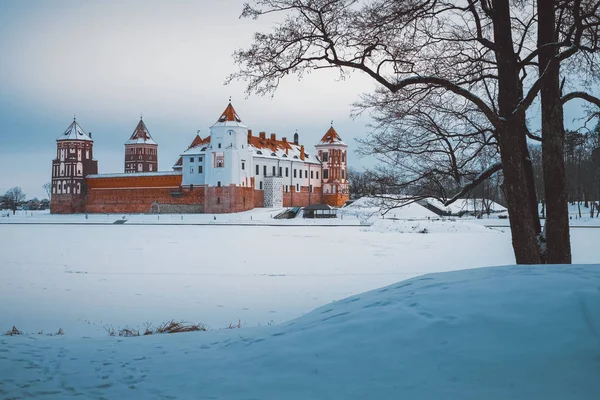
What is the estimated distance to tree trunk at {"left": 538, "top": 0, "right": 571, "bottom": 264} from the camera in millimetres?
7114

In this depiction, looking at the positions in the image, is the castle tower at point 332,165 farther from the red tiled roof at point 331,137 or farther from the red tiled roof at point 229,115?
the red tiled roof at point 229,115

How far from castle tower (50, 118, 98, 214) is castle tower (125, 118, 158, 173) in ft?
34.4

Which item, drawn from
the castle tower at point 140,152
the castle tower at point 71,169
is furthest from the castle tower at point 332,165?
the castle tower at point 71,169

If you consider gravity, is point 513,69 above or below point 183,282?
above

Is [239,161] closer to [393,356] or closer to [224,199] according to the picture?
[224,199]

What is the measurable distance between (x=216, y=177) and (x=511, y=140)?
196 feet

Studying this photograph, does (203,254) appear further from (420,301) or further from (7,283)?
(420,301)

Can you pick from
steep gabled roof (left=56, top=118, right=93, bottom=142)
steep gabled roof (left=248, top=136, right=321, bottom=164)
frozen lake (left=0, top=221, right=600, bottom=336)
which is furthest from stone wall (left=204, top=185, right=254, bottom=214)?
frozen lake (left=0, top=221, right=600, bottom=336)

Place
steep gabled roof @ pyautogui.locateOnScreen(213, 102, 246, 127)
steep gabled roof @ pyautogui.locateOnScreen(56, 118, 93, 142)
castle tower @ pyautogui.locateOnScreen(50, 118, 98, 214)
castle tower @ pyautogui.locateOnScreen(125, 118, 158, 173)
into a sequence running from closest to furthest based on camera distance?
steep gabled roof @ pyautogui.locateOnScreen(213, 102, 246, 127) < castle tower @ pyautogui.locateOnScreen(50, 118, 98, 214) < steep gabled roof @ pyautogui.locateOnScreen(56, 118, 93, 142) < castle tower @ pyautogui.locateOnScreen(125, 118, 158, 173)

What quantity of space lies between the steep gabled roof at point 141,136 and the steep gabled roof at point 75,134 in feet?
37.2

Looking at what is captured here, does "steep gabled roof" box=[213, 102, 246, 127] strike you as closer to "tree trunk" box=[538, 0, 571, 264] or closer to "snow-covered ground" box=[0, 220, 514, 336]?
"snow-covered ground" box=[0, 220, 514, 336]

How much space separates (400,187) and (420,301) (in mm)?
4301

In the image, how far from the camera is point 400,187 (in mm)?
8586

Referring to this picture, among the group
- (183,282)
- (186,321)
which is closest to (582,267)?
(186,321)
